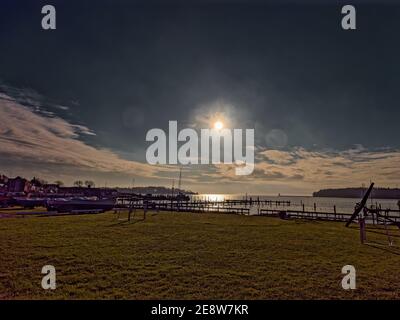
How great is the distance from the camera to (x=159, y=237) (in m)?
13.6

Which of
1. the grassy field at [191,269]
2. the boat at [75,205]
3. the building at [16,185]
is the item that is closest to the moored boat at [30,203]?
the boat at [75,205]

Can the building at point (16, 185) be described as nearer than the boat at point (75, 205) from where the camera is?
No

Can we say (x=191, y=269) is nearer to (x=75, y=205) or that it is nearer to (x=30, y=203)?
(x=75, y=205)

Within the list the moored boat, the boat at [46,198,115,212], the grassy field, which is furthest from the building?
the grassy field

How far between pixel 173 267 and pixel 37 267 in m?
4.28

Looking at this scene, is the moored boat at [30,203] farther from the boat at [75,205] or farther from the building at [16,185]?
the building at [16,185]

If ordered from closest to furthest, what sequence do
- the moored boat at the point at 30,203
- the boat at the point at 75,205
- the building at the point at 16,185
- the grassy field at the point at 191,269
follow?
the grassy field at the point at 191,269 < the boat at the point at 75,205 < the moored boat at the point at 30,203 < the building at the point at 16,185

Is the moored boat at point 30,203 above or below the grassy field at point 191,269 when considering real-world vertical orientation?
below

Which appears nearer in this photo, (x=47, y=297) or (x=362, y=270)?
(x=47, y=297)

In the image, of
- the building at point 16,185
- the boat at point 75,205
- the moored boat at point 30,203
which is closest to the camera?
the boat at point 75,205
